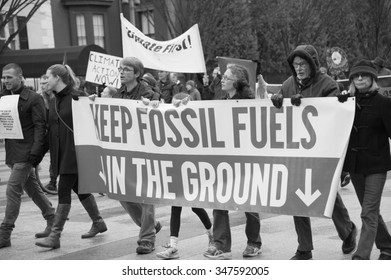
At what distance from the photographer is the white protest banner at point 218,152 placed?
18.2ft

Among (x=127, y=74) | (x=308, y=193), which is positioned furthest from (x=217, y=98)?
(x=308, y=193)

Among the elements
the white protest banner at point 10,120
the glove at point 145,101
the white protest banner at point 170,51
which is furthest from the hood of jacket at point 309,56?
the white protest banner at point 170,51

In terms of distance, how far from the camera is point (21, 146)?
7336 millimetres

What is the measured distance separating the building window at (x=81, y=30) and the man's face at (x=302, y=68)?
28.2 meters

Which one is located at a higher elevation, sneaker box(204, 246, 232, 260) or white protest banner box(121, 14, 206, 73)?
white protest banner box(121, 14, 206, 73)

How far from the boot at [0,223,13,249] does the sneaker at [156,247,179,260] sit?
1.89 meters

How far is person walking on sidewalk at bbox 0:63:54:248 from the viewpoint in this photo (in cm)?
725

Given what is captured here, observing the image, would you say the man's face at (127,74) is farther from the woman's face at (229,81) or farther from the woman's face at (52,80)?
the woman's face at (229,81)

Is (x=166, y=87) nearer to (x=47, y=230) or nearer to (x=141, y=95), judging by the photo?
(x=47, y=230)

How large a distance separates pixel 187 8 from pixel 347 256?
22.0 m

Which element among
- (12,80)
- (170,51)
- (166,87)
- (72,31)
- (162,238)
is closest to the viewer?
(162,238)

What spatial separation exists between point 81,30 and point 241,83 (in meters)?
28.2

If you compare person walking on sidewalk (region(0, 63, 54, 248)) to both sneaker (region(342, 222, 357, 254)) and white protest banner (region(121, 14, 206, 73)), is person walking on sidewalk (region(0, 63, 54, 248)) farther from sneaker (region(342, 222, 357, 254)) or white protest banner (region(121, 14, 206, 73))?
white protest banner (region(121, 14, 206, 73))

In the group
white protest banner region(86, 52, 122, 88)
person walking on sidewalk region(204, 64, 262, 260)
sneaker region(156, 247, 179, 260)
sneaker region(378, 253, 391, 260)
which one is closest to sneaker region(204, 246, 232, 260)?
person walking on sidewalk region(204, 64, 262, 260)
